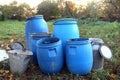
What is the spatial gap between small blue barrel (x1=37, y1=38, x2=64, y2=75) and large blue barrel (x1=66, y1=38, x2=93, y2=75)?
141 mm

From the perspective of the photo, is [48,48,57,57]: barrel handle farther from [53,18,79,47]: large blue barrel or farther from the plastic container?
the plastic container

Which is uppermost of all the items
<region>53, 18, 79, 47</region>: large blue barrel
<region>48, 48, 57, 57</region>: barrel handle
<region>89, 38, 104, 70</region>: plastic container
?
<region>53, 18, 79, 47</region>: large blue barrel

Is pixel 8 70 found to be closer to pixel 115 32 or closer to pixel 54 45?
pixel 54 45

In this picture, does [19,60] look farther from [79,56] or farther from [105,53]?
[105,53]

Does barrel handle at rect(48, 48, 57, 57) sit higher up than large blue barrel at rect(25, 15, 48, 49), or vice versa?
large blue barrel at rect(25, 15, 48, 49)

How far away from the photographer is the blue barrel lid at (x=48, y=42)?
402 centimetres

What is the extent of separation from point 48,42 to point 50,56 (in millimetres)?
353

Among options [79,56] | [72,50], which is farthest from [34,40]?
[79,56]

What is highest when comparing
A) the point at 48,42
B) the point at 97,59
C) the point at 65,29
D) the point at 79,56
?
the point at 65,29

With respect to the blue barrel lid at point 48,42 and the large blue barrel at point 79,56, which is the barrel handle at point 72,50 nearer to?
the large blue barrel at point 79,56

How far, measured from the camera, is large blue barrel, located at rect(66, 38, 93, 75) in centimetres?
403

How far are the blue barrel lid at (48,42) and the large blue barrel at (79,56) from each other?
Answer: 20cm

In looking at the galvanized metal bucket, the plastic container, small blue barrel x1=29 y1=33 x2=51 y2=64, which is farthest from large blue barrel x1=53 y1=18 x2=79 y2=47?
the galvanized metal bucket

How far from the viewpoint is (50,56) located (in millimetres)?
→ 4043
